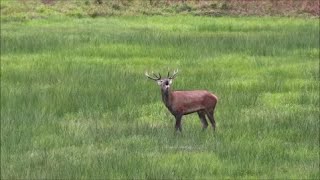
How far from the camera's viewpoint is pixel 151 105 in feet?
37.2

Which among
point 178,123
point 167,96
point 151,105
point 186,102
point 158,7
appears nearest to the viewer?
point 167,96

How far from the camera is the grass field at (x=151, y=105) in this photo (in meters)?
7.89

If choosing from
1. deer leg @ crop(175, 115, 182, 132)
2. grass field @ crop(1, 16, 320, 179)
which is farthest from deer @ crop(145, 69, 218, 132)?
grass field @ crop(1, 16, 320, 179)

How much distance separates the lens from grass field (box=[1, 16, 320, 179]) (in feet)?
25.9

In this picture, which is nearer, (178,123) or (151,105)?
(178,123)

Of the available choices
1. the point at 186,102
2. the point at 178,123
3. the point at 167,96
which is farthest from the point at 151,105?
the point at 167,96

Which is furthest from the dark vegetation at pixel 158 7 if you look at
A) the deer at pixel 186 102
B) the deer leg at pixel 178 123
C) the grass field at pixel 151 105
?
the deer at pixel 186 102

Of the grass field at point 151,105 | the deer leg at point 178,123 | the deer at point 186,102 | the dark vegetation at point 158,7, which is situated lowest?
the dark vegetation at point 158,7

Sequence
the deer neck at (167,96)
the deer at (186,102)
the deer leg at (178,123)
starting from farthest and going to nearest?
the deer leg at (178,123) → the deer at (186,102) → the deer neck at (167,96)

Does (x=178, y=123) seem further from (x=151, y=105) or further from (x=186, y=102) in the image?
(x=151, y=105)

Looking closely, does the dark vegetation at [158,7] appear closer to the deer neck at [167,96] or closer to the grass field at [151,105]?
the grass field at [151,105]

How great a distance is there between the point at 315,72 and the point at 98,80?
13.2 ft

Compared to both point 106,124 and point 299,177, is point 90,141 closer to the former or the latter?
point 106,124

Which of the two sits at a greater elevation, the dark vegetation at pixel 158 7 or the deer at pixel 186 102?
the deer at pixel 186 102
